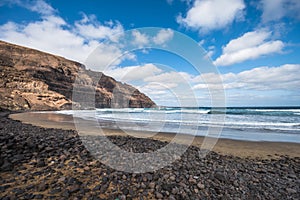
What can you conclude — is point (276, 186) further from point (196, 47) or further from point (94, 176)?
point (196, 47)

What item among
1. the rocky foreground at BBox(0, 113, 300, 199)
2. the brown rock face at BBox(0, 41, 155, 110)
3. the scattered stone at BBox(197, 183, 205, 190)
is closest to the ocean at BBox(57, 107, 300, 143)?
the brown rock face at BBox(0, 41, 155, 110)

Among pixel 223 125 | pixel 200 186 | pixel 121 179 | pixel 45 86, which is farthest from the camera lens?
pixel 45 86

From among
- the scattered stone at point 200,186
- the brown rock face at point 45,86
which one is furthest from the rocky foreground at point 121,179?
Answer: the brown rock face at point 45,86

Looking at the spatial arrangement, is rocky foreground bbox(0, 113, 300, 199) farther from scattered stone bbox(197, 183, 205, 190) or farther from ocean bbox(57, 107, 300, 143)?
ocean bbox(57, 107, 300, 143)

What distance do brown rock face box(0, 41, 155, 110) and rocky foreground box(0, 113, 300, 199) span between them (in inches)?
583

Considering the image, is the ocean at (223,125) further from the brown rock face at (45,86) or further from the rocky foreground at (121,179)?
the rocky foreground at (121,179)

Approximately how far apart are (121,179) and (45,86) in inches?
1833

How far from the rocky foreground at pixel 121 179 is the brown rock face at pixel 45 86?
48.6ft

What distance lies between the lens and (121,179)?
2990mm

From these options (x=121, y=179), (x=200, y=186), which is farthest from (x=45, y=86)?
(x=200, y=186)

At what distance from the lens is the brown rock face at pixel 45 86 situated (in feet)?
99.8

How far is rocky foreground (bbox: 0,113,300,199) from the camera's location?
8.30 feet

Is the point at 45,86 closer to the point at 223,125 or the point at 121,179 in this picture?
the point at 223,125

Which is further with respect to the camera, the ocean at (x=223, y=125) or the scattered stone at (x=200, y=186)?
the ocean at (x=223, y=125)
